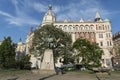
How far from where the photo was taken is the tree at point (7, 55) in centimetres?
5779

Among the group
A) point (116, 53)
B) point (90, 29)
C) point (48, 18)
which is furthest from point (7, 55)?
point (116, 53)

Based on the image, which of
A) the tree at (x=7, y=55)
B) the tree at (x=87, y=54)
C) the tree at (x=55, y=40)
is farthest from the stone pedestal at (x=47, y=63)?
the tree at (x=7, y=55)

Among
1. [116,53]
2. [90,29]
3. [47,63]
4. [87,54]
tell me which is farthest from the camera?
[90,29]

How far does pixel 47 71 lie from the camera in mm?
30188

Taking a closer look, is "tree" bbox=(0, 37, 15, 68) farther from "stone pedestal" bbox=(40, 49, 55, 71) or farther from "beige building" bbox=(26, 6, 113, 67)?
"stone pedestal" bbox=(40, 49, 55, 71)

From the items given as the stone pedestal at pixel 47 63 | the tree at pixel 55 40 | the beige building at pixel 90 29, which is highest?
the beige building at pixel 90 29

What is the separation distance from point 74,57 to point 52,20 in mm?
32821

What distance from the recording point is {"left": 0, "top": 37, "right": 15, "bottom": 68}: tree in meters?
57.8

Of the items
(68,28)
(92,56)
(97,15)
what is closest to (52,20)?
(68,28)

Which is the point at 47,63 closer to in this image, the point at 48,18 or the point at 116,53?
the point at 116,53

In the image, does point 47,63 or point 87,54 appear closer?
point 47,63

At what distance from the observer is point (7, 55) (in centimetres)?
6022

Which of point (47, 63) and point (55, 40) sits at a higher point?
point (55, 40)

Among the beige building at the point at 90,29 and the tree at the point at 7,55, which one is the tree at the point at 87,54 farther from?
the beige building at the point at 90,29
